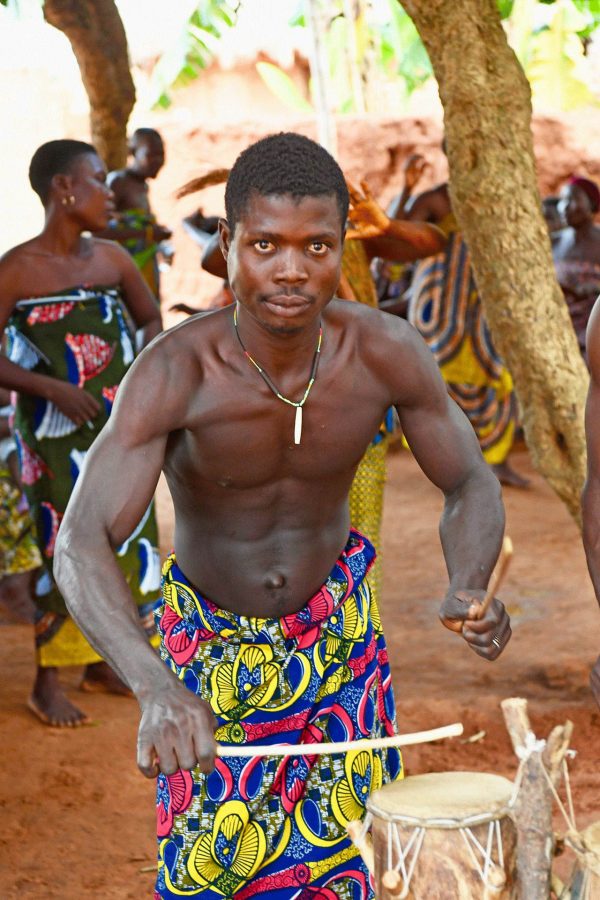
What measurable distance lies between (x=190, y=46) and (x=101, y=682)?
8.86m

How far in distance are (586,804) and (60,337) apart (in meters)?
2.51

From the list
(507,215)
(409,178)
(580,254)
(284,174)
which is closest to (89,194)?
(507,215)

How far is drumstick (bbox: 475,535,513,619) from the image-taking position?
1871 mm

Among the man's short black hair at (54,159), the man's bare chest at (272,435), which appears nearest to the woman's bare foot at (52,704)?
the man's short black hair at (54,159)

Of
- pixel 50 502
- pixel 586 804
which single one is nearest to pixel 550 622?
pixel 586 804

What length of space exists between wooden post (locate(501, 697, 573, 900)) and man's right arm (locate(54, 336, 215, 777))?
457mm

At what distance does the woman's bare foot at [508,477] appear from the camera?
925 centimetres

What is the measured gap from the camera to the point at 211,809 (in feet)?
7.73

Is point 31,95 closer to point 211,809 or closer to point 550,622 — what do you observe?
point 550,622

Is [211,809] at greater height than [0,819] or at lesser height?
greater

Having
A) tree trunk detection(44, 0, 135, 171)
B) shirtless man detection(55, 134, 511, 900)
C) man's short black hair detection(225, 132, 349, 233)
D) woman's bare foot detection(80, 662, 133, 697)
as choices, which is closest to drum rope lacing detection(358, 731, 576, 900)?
shirtless man detection(55, 134, 511, 900)

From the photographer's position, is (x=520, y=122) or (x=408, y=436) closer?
(x=408, y=436)

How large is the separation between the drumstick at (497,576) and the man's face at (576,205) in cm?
724

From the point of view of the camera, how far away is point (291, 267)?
211 centimetres
